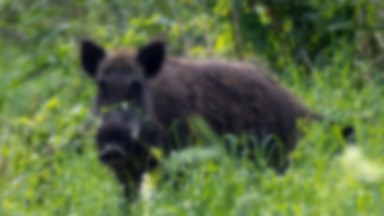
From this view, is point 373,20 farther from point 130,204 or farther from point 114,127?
point 130,204

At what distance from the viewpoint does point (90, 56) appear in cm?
776

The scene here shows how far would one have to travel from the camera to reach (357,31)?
9805mm

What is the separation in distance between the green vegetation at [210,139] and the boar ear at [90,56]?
0.33 m

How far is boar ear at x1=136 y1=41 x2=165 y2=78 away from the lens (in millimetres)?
7480

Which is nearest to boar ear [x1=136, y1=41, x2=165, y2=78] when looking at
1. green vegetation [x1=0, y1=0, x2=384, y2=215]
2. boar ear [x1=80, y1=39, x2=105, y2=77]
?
boar ear [x1=80, y1=39, x2=105, y2=77]

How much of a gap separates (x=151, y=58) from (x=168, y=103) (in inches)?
12.6

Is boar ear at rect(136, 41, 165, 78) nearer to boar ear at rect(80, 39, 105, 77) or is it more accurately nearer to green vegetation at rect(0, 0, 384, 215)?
boar ear at rect(80, 39, 105, 77)

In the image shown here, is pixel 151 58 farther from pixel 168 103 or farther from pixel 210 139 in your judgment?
pixel 210 139

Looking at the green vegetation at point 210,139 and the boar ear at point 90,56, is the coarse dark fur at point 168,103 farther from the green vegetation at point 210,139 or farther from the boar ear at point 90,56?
the green vegetation at point 210,139

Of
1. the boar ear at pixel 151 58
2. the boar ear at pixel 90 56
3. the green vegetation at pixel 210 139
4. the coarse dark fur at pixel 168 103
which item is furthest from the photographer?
the boar ear at pixel 90 56

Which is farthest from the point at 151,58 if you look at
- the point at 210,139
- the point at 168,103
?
the point at 210,139

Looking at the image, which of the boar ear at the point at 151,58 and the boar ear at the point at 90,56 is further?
the boar ear at the point at 90,56

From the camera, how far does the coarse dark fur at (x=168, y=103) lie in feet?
22.7

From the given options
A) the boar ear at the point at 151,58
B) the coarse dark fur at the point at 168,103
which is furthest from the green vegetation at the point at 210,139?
the boar ear at the point at 151,58
